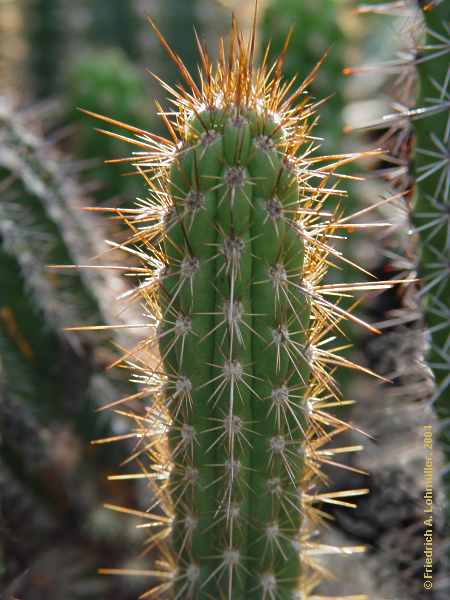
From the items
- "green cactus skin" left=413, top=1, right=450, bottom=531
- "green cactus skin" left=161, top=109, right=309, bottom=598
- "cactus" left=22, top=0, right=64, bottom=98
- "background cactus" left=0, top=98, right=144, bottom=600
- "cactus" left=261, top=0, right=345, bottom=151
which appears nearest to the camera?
"green cactus skin" left=161, top=109, right=309, bottom=598

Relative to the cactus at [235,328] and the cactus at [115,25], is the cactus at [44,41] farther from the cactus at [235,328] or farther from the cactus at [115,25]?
the cactus at [235,328]

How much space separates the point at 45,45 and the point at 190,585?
5239mm

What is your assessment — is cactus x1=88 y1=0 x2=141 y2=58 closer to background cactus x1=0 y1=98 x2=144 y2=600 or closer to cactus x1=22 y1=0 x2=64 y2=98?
cactus x1=22 y1=0 x2=64 y2=98

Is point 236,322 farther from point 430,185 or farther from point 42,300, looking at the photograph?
point 42,300

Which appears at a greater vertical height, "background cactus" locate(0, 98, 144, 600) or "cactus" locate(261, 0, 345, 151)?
"cactus" locate(261, 0, 345, 151)

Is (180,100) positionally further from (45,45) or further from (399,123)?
(45,45)

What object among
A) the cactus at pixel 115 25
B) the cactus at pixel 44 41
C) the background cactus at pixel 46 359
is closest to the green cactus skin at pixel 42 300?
the background cactus at pixel 46 359

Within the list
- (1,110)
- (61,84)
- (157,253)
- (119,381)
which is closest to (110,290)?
(119,381)

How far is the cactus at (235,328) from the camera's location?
1608 millimetres

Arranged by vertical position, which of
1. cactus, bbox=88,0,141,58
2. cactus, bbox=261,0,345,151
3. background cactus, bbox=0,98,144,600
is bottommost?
background cactus, bbox=0,98,144,600

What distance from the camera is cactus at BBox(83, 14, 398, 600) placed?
1.61 m

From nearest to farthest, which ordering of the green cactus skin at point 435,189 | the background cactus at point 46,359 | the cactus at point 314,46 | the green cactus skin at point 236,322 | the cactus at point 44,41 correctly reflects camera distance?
the green cactus skin at point 236,322, the green cactus skin at point 435,189, the background cactus at point 46,359, the cactus at point 314,46, the cactus at point 44,41

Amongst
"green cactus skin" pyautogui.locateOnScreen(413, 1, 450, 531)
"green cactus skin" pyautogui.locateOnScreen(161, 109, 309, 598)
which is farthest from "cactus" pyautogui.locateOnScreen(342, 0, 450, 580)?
"green cactus skin" pyautogui.locateOnScreen(161, 109, 309, 598)

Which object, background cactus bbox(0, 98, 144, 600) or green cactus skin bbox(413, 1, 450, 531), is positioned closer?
green cactus skin bbox(413, 1, 450, 531)
